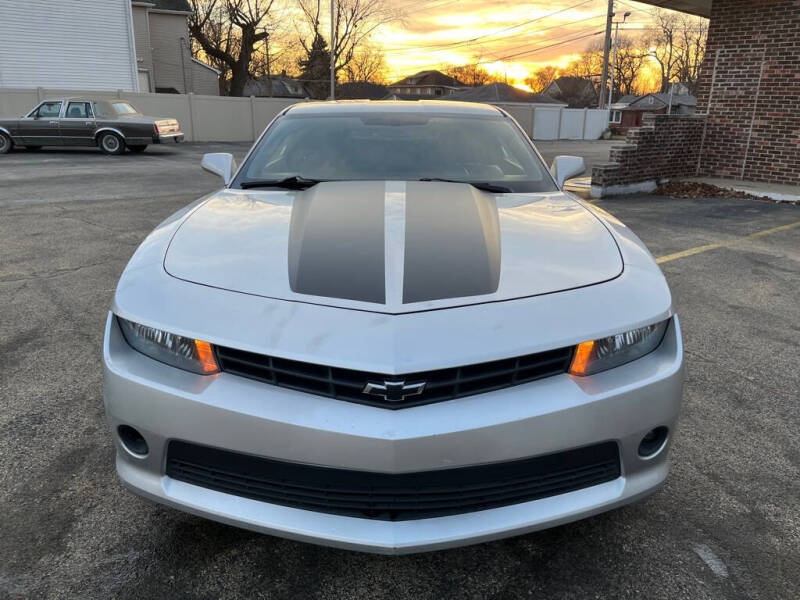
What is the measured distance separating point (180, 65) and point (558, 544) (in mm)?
36773

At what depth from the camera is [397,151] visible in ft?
10.5

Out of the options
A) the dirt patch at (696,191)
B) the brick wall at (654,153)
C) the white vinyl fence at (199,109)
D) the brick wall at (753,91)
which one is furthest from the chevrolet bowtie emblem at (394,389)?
the white vinyl fence at (199,109)

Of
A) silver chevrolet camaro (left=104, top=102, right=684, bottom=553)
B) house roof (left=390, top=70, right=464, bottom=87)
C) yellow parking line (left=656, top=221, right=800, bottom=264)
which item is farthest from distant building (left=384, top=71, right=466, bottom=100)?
silver chevrolet camaro (left=104, top=102, right=684, bottom=553)

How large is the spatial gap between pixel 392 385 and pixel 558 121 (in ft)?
115

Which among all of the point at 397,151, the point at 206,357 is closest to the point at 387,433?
the point at 206,357

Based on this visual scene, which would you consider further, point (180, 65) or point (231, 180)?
point (180, 65)

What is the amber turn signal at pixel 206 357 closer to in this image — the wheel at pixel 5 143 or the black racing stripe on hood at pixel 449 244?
the black racing stripe on hood at pixel 449 244

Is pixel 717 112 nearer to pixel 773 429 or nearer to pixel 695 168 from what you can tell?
pixel 695 168

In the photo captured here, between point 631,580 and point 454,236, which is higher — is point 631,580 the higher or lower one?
the lower one

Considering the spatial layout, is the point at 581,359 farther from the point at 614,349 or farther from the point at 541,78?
the point at 541,78

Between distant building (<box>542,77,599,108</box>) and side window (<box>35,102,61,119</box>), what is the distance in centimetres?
7504

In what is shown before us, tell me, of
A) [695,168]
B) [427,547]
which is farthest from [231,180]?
[695,168]

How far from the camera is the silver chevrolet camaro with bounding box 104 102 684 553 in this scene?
1.62 m

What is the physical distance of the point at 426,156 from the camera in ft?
10.4
